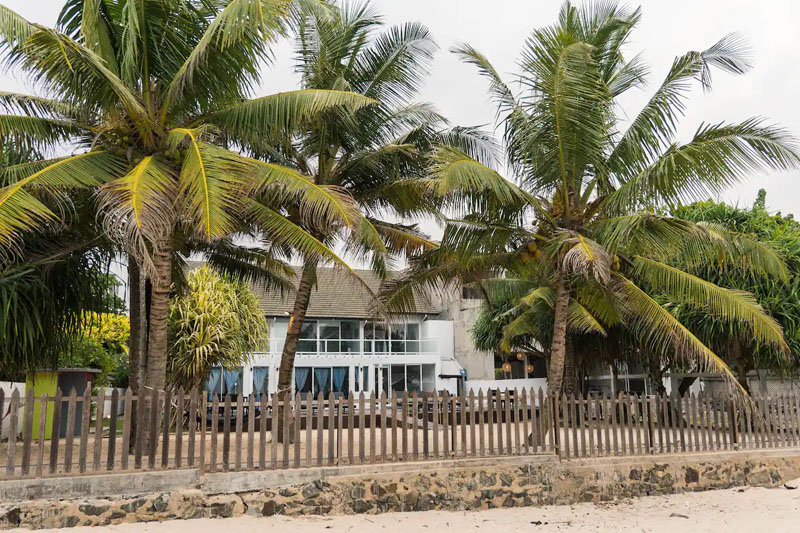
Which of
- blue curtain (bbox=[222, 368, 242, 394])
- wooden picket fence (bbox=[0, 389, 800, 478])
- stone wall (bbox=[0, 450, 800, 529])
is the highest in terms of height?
blue curtain (bbox=[222, 368, 242, 394])

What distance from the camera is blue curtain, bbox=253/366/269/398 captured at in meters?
27.6

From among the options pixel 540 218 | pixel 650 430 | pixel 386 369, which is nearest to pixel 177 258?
pixel 540 218

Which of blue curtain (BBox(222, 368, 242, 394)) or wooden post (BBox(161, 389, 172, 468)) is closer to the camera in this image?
wooden post (BBox(161, 389, 172, 468))

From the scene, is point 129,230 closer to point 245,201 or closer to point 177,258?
point 245,201

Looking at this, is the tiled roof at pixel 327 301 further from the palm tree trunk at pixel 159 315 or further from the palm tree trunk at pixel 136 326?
the palm tree trunk at pixel 159 315

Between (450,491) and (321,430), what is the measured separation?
213cm

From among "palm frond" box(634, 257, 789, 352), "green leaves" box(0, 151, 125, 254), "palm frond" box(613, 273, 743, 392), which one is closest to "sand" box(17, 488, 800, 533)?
"palm frond" box(613, 273, 743, 392)

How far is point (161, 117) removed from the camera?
8539 millimetres

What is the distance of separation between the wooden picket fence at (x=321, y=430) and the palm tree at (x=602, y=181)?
47.3 inches

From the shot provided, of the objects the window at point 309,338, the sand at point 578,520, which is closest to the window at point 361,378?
the window at point 309,338

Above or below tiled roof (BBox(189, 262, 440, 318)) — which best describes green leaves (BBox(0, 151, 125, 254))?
below

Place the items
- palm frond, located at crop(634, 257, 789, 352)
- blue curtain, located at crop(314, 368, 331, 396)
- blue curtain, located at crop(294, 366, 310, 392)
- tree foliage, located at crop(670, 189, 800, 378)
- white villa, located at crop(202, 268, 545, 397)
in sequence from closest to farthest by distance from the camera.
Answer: palm frond, located at crop(634, 257, 789, 352) → tree foliage, located at crop(670, 189, 800, 378) → white villa, located at crop(202, 268, 545, 397) → blue curtain, located at crop(294, 366, 310, 392) → blue curtain, located at crop(314, 368, 331, 396)

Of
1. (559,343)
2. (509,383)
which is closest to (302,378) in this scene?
(509,383)

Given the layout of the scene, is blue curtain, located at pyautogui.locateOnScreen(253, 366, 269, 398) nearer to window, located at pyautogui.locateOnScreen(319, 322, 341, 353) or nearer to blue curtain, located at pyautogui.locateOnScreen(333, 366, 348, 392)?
window, located at pyautogui.locateOnScreen(319, 322, 341, 353)
